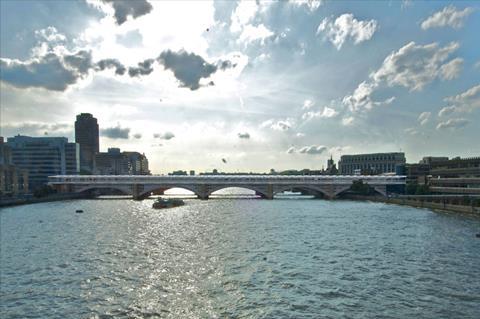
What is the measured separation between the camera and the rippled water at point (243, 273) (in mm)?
32094

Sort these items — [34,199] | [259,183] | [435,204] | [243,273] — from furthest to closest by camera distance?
[259,183] < [34,199] < [435,204] < [243,273]

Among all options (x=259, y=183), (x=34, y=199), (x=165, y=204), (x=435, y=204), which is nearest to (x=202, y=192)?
(x=259, y=183)

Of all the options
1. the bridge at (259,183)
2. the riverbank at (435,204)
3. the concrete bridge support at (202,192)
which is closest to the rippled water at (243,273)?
the riverbank at (435,204)

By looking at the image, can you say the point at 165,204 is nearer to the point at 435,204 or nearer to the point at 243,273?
the point at 435,204

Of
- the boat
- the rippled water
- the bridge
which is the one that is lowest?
the rippled water

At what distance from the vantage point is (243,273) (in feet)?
138

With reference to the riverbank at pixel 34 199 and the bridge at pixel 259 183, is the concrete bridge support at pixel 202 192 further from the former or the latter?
the riverbank at pixel 34 199

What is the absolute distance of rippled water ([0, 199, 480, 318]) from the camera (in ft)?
105

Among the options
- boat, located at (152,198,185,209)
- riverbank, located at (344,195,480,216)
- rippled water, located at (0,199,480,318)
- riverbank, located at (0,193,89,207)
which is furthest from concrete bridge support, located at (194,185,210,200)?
rippled water, located at (0,199,480,318)

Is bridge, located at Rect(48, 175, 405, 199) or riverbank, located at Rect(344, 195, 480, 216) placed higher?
bridge, located at Rect(48, 175, 405, 199)

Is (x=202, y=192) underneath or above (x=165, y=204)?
above

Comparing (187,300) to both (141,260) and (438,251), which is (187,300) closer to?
(141,260)

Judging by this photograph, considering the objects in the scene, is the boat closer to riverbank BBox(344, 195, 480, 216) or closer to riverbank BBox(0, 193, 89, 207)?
riverbank BBox(0, 193, 89, 207)

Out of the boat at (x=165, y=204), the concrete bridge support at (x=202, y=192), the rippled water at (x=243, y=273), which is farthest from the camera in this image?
the concrete bridge support at (x=202, y=192)
